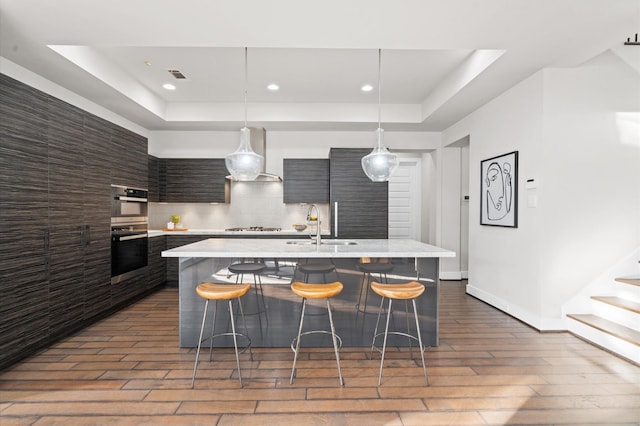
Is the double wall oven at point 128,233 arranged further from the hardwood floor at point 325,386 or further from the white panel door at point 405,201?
the white panel door at point 405,201

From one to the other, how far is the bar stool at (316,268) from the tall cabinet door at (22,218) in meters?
2.31

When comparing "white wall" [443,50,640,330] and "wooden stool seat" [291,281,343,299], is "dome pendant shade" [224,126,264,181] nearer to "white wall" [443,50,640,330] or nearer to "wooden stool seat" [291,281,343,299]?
"wooden stool seat" [291,281,343,299]

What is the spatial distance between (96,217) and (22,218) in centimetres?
92

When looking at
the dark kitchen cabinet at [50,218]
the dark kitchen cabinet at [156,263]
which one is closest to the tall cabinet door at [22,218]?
the dark kitchen cabinet at [50,218]

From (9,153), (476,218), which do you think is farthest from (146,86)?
(476,218)

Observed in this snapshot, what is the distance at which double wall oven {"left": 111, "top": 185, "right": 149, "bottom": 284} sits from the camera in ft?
13.2

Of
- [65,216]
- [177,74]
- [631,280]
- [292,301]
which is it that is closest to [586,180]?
[631,280]

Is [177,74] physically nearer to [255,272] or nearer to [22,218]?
Answer: [22,218]

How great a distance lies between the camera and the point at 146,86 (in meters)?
4.42

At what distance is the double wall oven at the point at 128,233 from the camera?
4.02 metres

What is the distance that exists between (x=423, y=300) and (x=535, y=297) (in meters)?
1.38

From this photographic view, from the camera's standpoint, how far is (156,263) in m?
5.07

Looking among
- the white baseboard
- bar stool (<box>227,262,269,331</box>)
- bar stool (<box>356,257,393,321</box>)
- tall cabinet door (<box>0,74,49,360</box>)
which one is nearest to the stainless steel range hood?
bar stool (<box>227,262,269,331</box>)

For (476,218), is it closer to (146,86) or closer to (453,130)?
(453,130)
